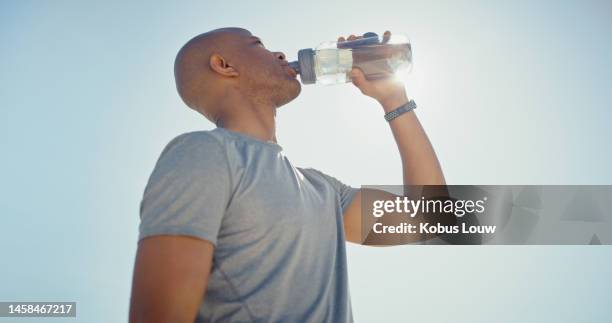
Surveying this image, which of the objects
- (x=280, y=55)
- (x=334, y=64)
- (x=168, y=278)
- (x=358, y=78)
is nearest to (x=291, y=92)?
(x=280, y=55)

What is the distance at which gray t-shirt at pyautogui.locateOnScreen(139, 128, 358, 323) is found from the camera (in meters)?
1.42

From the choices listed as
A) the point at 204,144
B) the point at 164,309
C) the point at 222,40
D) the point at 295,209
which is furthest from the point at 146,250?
the point at 222,40

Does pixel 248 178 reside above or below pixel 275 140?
below

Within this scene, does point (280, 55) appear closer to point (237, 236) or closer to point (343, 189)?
point (343, 189)

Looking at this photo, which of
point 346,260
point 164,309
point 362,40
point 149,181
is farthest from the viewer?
point 362,40

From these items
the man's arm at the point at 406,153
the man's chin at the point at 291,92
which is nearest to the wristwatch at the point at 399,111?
the man's arm at the point at 406,153

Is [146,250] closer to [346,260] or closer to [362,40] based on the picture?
[346,260]

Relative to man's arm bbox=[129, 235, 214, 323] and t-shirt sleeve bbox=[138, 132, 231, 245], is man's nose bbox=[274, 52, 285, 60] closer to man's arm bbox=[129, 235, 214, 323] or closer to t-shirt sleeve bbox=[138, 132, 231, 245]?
t-shirt sleeve bbox=[138, 132, 231, 245]

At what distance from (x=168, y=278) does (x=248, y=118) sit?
3.04ft

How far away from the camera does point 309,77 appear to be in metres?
2.60

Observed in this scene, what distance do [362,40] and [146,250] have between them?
181 centimetres

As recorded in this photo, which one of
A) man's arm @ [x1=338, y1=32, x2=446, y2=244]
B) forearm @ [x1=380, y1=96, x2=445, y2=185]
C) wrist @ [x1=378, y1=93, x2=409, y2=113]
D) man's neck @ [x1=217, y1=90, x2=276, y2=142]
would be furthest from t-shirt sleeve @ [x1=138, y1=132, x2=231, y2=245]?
wrist @ [x1=378, y1=93, x2=409, y2=113]

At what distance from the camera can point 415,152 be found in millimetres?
2395

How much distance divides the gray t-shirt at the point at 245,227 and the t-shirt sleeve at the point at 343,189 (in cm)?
43
